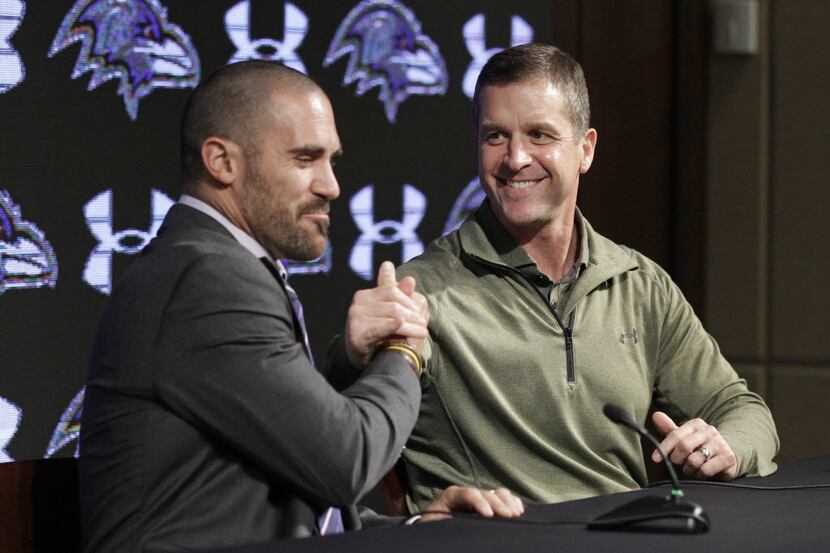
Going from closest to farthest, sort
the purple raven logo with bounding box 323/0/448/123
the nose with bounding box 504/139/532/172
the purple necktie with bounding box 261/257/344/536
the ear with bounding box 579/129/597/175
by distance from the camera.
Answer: the purple necktie with bounding box 261/257/344/536
the nose with bounding box 504/139/532/172
the ear with bounding box 579/129/597/175
the purple raven logo with bounding box 323/0/448/123

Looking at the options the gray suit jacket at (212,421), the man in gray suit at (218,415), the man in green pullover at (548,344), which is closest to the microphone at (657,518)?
the man in gray suit at (218,415)

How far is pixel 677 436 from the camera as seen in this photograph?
219 centimetres

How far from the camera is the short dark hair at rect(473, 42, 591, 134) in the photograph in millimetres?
2484

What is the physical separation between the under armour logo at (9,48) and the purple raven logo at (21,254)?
260 millimetres

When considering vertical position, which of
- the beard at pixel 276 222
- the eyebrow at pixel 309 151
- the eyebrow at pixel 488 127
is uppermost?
the eyebrow at pixel 309 151

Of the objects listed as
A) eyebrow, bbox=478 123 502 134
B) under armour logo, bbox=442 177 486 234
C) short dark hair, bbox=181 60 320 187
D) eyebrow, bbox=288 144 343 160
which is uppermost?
short dark hair, bbox=181 60 320 187

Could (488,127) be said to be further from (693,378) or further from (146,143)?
(146,143)

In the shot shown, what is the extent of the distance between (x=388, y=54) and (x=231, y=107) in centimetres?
171

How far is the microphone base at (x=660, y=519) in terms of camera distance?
170 centimetres

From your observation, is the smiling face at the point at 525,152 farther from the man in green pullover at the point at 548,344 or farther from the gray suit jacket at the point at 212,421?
the gray suit jacket at the point at 212,421

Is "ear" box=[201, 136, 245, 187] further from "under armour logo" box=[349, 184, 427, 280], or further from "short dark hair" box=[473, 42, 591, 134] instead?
"under armour logo" box=[349, 184, 427, 280]

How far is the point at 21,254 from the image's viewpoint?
3043 mm

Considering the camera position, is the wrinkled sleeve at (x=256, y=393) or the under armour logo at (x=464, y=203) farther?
the under armour logo at (x=464, y=203)

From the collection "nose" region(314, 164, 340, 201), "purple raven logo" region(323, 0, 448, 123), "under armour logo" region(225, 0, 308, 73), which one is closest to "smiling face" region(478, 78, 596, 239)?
"nose" region(314, 164, 340, 201)
